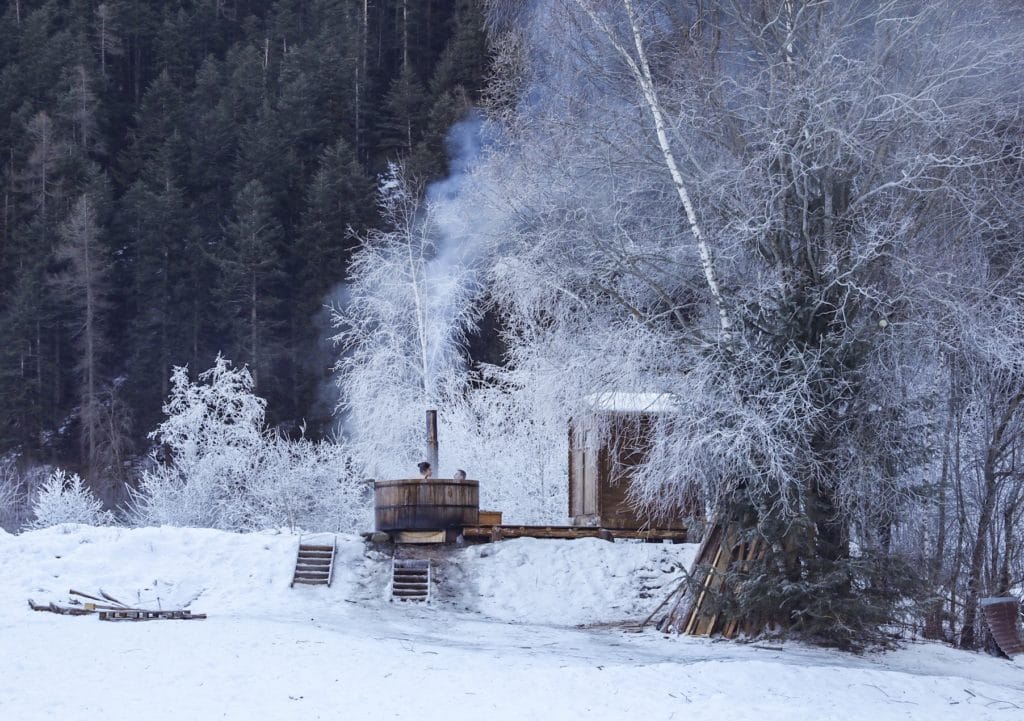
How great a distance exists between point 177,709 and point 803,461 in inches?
295

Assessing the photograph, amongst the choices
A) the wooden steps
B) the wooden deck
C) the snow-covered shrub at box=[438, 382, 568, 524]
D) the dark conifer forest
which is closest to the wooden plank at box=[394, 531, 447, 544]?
the wooden deck

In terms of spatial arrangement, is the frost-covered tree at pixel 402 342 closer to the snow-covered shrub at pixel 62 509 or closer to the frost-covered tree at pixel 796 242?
the snow-covered shrub at pixel 62 509

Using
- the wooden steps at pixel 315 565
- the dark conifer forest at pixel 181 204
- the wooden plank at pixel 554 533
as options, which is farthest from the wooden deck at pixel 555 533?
the dark conifer forest at pixel 181 204

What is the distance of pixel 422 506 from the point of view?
1961cm

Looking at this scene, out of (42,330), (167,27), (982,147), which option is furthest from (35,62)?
(982,147)

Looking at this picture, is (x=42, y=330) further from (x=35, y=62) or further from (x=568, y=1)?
(x=568, y=1)

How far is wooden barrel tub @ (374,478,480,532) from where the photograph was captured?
19562mm

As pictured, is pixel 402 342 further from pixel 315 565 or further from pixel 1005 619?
pixel 1005 619

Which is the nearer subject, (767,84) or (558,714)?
(558,714)

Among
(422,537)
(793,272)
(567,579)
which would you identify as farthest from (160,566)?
(793,272)

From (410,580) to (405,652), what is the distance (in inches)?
213

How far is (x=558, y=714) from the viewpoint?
10.4 meters

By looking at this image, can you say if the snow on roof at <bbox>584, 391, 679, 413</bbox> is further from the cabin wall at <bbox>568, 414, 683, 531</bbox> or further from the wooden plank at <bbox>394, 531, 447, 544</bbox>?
the wooden plank at <bbox>394, 531, 447, 544</bbox>

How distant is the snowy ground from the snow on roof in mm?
2827
